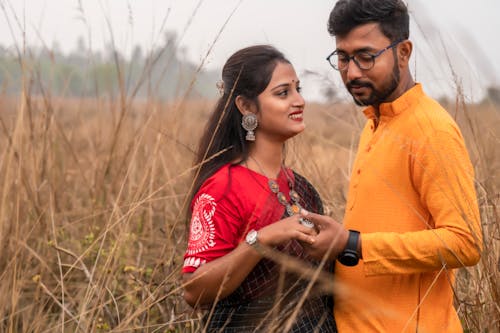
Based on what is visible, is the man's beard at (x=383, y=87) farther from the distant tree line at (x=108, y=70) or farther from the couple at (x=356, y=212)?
the distant tree line at (x=108, y=70)

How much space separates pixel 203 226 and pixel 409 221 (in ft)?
1.88

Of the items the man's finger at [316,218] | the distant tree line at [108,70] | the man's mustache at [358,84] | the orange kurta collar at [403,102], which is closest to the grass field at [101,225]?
the distant tree line at [108,70]

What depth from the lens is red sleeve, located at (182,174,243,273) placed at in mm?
1992

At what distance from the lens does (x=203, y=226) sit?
2.01 meters

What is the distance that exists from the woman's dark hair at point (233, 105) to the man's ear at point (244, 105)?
13 millimetres

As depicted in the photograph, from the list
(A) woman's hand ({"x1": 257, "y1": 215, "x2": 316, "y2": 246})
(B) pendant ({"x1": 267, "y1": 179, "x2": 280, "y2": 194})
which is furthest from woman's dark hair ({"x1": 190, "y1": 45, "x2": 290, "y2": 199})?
(A) woman's hand ({"x1": 257, "y1": 215, "x2": 316, "y2": 246})

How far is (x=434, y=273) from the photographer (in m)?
2.03

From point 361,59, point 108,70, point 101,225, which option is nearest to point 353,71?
point 361,59

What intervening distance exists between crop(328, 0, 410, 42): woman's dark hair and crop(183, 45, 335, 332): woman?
0.24m

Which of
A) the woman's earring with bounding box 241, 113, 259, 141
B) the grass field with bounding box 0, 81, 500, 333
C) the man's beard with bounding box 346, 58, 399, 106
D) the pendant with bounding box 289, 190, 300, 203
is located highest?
the man's beard with bounding box 346, 58, 399, 106

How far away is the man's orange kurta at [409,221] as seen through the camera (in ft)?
6.17

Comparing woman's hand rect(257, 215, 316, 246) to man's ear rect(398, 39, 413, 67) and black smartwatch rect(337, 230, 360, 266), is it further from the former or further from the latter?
man's ear rect(398, 39, 413, 67)

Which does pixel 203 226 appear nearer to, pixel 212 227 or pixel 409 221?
pixel 212 227

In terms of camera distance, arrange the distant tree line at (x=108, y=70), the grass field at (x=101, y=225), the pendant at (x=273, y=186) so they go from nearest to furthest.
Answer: the pendant at (x=273, y=186) → the grass field at (x=101, y=225) → the distant tree line at (x=108, y=70)
